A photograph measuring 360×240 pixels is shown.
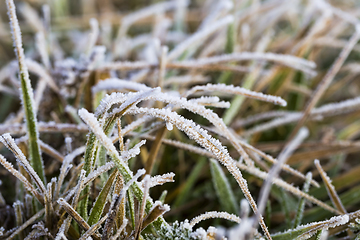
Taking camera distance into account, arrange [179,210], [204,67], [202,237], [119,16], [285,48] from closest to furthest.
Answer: [202,237] < [179,210] < [204,67] < [285,48] < [119,16]

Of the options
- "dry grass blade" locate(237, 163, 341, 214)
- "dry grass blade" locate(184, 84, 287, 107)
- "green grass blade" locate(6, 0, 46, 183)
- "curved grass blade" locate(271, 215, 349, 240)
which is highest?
"green grass blade" locate(6, 0, 46, 183)

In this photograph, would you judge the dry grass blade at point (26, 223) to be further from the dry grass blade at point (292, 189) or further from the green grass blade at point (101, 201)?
the dry grass blade at point (292, 189)

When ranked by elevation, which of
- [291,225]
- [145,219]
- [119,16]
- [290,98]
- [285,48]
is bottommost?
[291,225]

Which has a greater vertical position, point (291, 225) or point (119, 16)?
point (119, 16)

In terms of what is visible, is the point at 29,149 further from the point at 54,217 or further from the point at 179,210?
the point at 179,210

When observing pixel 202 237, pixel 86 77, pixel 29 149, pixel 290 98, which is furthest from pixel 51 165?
pixel 290 98

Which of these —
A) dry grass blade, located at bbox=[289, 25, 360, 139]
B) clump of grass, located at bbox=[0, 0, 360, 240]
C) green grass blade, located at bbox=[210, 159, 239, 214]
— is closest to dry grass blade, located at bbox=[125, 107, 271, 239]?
clump of grass, located at bbox=[0, 0, 360, 240]

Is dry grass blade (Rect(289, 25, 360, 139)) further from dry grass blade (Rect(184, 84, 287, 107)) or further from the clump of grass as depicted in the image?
dry grass blade (Rect(184, 84, 287, 107))

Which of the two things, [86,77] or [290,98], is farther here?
[290,98]

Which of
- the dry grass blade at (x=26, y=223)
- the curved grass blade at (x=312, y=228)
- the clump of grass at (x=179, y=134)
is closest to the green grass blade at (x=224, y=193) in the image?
the clump of grass at (x=179, y=134)
